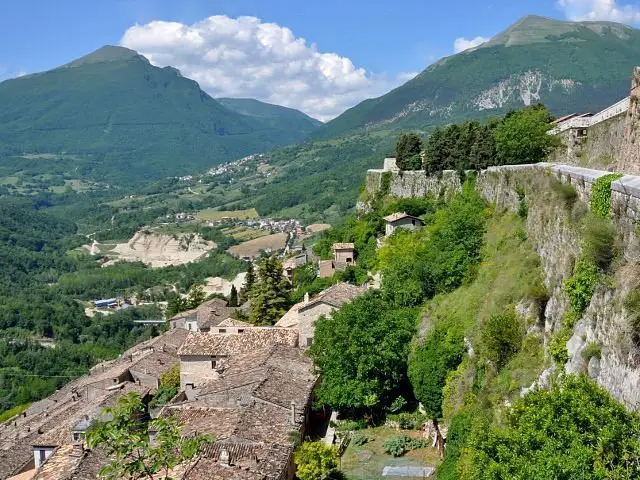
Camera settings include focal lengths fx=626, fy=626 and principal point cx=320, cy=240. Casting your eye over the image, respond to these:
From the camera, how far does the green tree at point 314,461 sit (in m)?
22.5

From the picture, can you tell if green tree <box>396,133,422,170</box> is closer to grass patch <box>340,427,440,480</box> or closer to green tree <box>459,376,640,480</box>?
grass patch <box>340,427,440,480</box>

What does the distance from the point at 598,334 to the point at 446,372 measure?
37.1 feet

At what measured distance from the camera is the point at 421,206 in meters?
48.8

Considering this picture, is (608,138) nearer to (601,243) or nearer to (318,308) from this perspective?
(318,308)

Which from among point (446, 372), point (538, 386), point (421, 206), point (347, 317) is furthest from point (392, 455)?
point (421, 206)

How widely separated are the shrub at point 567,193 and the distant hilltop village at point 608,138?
655cm

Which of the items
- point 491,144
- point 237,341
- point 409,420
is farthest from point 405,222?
point 409,420

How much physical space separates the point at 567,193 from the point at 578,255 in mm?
3539

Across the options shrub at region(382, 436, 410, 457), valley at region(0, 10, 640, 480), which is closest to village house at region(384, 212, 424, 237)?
valley at region(0, 10, 640, 480)

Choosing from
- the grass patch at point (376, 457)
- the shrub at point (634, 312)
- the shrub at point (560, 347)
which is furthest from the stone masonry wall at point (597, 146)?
the shrub at point (634, 312)

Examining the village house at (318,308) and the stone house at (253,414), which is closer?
the stone house at (253,414)

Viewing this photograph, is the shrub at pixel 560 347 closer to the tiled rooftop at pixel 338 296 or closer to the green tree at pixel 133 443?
the green tree at pixel 133 443

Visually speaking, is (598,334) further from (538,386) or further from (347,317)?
(347,317)

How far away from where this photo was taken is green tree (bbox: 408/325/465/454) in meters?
24.5
